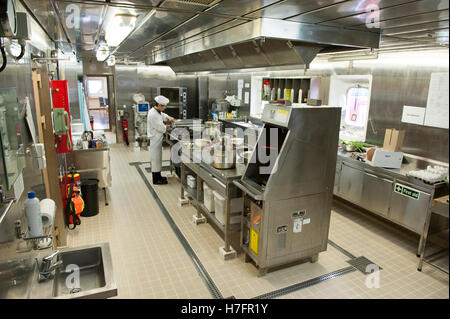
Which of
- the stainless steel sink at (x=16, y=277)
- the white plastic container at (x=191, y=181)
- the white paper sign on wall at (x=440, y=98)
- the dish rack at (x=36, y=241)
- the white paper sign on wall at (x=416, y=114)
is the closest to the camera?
the white paper sign on wall at (x=440, y=98)

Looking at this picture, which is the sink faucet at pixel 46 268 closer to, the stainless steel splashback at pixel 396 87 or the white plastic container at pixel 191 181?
the white plastic container at pixel 191 181

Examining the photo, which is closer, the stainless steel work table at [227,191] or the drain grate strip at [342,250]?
the stainless steel work table at [227,191]

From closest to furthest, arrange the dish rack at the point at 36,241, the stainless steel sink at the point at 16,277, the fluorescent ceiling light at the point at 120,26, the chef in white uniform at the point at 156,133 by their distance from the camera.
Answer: the stainless steel sink at the point at 16,277, the dish rack at the point at 36,241, the fluorescent ceiling light at the point at 120,26, the chef in white uniform at the point at 156,133

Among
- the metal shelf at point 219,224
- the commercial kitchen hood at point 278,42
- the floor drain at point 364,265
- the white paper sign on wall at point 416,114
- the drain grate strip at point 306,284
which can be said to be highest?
the commercial kitchen hood at point 278,42

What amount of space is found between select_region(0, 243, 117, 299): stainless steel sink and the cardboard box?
3.71 meters

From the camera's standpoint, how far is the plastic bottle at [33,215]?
2.01 m

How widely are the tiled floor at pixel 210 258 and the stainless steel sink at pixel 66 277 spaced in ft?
2.80

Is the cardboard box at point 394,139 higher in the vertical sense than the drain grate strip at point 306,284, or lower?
higher

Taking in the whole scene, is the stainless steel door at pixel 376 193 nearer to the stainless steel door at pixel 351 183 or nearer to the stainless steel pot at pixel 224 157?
the stainless steel door at pixel 351 183

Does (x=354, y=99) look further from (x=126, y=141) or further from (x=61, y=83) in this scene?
(x=126, y=141)

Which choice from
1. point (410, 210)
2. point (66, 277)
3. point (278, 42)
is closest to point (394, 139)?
point (410, 210)

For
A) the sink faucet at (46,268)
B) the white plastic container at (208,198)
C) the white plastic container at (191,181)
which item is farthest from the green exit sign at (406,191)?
the sink faucet at (46,268)

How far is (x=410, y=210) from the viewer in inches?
147

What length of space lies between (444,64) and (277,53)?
114 inches
